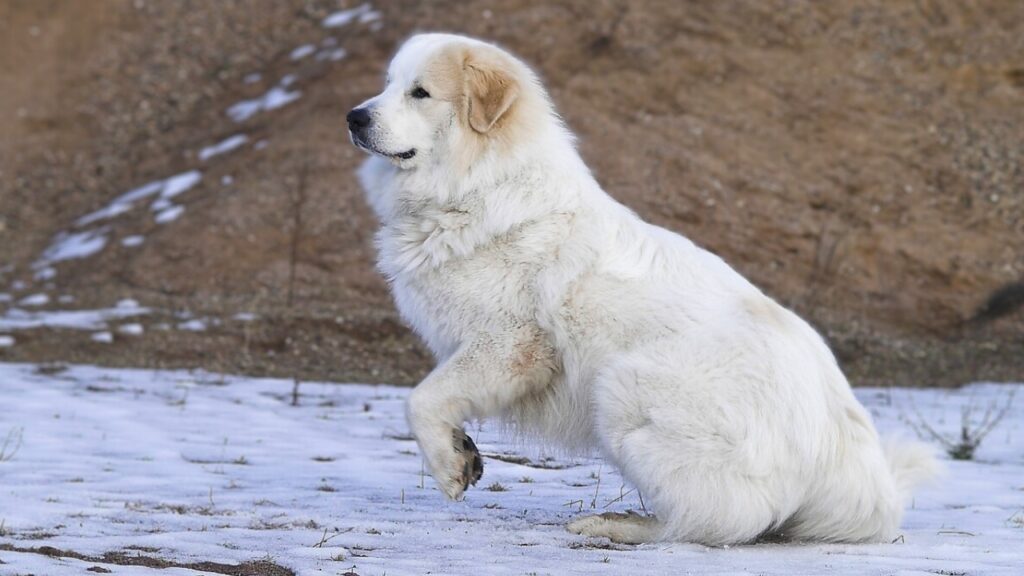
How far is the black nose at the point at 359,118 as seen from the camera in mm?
5562

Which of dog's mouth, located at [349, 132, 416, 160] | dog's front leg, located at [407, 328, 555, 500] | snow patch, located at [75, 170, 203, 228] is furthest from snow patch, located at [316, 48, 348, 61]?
dog's front leg, located at [407, 328, 555, 500]

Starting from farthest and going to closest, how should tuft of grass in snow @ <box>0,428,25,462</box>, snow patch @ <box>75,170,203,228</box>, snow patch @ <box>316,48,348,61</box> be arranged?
snow patch @ <box>316,48,348,61</box> → snow patch @ <box>75,170,203,228</box> → tuft of grass in snow @ <box>0,428,25,462</box>

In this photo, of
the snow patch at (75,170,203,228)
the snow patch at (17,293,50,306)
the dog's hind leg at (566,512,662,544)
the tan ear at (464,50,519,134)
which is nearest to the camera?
the dog's hind leg at (566,512,662,544)

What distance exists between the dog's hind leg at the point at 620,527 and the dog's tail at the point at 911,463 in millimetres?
1116

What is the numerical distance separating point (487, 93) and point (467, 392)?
1.36 m

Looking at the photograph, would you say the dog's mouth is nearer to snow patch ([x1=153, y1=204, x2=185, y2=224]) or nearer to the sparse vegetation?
the sparse vegetation

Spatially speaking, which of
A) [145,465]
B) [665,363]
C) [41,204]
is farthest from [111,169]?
[665,363]

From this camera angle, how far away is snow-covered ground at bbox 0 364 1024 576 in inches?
178

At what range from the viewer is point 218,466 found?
685 centimetres

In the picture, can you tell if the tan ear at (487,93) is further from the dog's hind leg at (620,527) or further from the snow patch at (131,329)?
the snow patch at (131,329)

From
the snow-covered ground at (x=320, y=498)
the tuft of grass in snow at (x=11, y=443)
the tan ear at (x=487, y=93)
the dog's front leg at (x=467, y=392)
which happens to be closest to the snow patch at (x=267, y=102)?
the snow-covered ground at (x=320, y=498)

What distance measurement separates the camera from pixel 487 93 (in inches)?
217

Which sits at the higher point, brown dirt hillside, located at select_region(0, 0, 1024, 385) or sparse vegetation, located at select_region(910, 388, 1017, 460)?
sparse vegetation, located at select_region(910, 388, 1017, 460)

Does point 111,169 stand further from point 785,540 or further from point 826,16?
point 785,540
